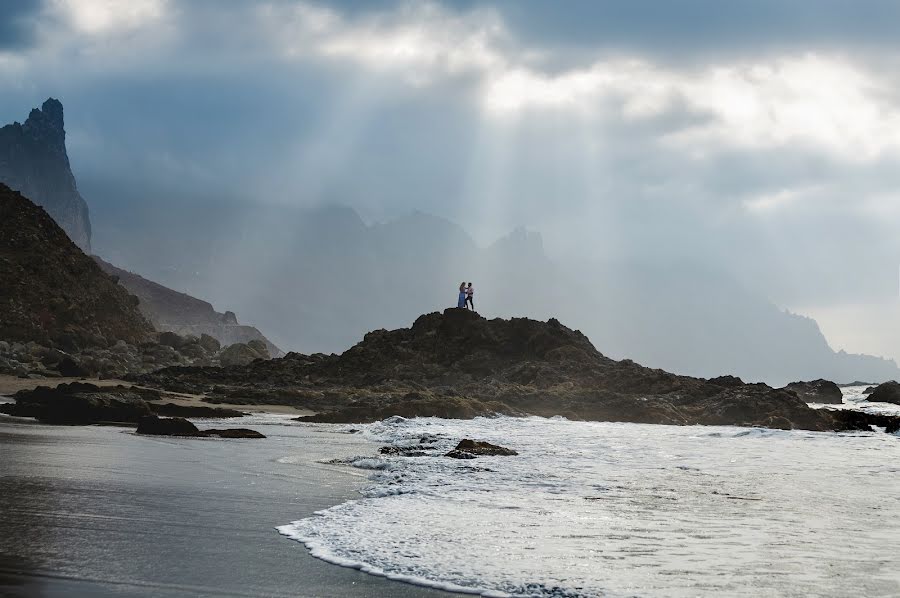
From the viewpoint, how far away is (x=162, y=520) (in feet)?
29.0

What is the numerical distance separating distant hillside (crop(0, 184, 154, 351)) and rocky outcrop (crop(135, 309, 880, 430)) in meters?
14.0

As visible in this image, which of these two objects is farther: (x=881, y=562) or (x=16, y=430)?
(x=16, y=430)

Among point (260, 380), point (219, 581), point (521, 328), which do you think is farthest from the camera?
point (521, 328)

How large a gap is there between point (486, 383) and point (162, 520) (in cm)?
3900

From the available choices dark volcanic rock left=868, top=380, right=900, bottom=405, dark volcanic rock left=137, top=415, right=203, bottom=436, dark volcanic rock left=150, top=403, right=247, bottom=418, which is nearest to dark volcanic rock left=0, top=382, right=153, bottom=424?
dark volcanic rock left=150, top=403, right=247, bottom=418

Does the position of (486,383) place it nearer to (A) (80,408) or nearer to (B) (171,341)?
(A) (80,408)

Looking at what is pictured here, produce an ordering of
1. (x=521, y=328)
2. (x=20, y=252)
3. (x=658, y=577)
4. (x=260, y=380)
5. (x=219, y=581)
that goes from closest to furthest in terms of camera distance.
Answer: (x=219, y=581)
(x=658, y=577)
(x=260, y=380)
(x=521, y=328)
(x=20, y=252)

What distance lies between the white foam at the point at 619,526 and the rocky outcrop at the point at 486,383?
17.0m

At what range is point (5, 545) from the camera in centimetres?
708

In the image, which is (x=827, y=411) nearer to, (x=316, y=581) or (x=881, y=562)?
(x=881, y=562)

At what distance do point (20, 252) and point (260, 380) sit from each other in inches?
1143

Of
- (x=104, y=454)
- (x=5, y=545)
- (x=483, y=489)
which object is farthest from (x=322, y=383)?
(x=5, y=545)

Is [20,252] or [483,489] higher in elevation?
[20,252]

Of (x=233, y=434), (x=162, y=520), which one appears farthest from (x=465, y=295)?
(x=162, y=520)
